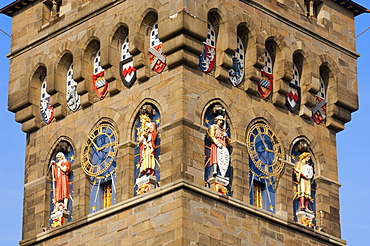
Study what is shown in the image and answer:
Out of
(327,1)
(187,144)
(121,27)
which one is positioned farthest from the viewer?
(327,1)

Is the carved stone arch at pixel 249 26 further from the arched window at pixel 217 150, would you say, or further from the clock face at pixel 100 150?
the clock face at pixel 100 150

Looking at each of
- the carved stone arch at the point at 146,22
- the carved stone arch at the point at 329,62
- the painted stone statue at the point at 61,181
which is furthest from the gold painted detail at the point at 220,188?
the carved stone arch at the point at 329,62

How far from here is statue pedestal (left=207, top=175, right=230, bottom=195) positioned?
1663 inches

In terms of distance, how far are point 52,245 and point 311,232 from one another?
710cm

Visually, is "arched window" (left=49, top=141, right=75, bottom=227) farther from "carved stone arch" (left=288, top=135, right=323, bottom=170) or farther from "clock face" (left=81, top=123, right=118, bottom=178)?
"carved stone arch" (left=288, top=135, right=323, bottom=170)

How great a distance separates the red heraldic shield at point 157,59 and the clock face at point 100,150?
2.13 meters

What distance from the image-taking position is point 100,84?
45.1 meters

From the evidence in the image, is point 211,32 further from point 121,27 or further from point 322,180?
point 322,180

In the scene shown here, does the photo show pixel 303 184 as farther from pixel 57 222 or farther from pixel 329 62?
pixel 57 222

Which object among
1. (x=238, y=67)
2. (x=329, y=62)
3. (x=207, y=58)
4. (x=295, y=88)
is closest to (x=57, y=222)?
(x=207, y=58)

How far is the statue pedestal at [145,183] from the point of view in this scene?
42250 mm

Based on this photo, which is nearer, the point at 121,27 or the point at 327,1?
the point at 121,27

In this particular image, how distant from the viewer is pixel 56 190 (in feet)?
148

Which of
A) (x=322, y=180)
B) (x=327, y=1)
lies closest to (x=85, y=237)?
(x=322, y=180)
